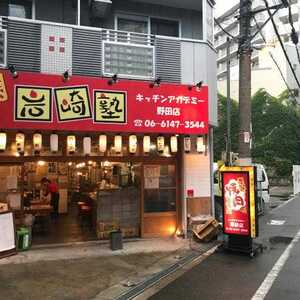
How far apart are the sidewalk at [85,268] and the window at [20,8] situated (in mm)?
7172

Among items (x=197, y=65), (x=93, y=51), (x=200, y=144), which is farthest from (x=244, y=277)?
(x=93, y=51)

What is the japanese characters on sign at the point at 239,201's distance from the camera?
11.2m

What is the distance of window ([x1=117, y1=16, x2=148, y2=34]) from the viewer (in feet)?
45.9

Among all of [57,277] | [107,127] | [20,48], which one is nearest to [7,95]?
[20,48]

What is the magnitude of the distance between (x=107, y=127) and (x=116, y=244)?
327cm

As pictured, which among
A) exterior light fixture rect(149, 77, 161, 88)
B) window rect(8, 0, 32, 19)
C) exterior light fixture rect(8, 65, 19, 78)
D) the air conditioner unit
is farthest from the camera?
window rect(8, 0, 32, 19)

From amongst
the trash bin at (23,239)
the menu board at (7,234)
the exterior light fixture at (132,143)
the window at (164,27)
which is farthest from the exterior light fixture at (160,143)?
the menu board at (7,234)

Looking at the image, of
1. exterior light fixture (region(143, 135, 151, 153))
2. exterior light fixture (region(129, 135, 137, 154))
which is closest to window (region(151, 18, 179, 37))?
exterior light fixture (region(143, 135, 151, 153))

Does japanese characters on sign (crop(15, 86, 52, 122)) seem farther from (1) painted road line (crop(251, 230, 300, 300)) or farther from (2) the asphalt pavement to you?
(1) painted road line (crop(251, 230, 300, 300))

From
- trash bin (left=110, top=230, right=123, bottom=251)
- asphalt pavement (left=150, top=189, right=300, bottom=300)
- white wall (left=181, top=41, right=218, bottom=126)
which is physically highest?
white wall (left=181, top=41, right=218, bottom=126)

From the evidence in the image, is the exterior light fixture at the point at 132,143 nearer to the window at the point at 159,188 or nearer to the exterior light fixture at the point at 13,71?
the window at the point at 159,188

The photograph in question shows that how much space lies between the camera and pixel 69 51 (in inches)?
447

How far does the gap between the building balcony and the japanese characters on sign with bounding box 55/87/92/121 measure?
0.97 metres

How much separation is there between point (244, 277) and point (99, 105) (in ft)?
18.0
